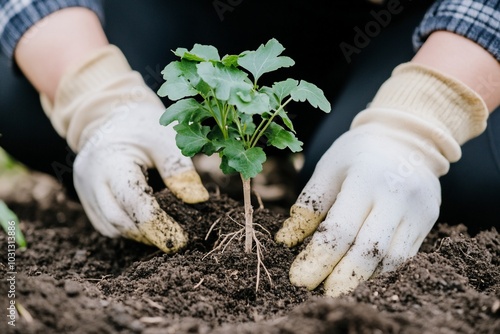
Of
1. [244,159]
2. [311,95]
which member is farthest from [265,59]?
[244,159]

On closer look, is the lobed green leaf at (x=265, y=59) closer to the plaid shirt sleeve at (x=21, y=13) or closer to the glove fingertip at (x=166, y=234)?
the glove fingertip at (x=166, y=234)

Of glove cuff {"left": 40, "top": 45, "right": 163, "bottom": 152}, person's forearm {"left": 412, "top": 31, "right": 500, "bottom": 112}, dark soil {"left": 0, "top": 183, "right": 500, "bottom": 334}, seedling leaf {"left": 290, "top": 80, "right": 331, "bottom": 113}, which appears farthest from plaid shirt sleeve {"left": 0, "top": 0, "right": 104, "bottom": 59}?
person's forearm {"left": 412, "top": 31, "right": 500, "bottom": 112}

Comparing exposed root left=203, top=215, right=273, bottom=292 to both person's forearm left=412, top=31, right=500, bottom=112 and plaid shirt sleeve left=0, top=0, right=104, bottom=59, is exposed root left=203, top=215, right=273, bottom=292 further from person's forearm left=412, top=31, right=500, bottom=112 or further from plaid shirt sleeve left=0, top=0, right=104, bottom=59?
plaid shirt sleeve left=0, top=0, right=104, bottom=59

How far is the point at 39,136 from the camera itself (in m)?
2.44

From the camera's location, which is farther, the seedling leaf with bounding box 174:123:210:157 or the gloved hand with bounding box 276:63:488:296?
the gloved hand with bounding box 276:63:488:296

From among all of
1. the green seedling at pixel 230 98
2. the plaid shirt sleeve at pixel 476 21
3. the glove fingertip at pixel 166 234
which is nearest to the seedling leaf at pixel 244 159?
the green seedling at pixel 230 98

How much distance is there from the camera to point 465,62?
1787 millimetres

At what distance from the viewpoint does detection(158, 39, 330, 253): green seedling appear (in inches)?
46.2

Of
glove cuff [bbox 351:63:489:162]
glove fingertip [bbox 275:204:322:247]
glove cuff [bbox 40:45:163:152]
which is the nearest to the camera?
glove fingertip [bbox 275:204:322:247]

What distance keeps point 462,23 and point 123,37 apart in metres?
1.51

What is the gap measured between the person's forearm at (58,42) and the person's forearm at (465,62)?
1.25 meters

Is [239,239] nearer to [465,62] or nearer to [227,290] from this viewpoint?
[227,290]

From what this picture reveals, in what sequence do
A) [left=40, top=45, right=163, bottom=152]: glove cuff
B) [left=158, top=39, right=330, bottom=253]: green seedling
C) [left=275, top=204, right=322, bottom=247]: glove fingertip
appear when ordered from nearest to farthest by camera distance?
1. [left=158, top=39, right=330, bottom=253]: green seedling
2. [left=275, top=204, right=322, bottom=247]: glove fingertip
3. [left=40, top=45, right=163, bottom=152]: glove cuff

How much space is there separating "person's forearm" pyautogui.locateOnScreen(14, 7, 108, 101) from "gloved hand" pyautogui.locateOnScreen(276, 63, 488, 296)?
3.42 feet
